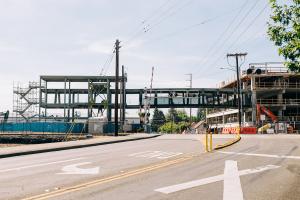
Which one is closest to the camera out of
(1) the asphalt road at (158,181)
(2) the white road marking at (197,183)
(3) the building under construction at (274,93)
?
(1) the asphalt road at (158,181)

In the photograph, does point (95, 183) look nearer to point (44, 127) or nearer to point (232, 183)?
point (232, 183)

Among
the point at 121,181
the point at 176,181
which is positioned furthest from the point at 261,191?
the point at 121,181

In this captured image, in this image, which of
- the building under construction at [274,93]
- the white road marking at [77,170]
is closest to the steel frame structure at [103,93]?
the building under construction at [274,93]

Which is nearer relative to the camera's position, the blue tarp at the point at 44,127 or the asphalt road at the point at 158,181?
the asphalt road at the point at 158,181

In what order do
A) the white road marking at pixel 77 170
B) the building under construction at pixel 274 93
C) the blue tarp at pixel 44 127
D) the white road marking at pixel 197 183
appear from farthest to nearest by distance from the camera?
the building under construction at pixel 274 93 < the blue tarp at pixel 44 127 < the white road marking at pixel 77 170 < the white road marking at pixel 197 183

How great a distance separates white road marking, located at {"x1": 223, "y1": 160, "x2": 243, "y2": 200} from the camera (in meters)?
8.18

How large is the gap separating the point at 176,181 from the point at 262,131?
152 ft

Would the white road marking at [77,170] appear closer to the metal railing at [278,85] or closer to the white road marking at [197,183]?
the white road marking at [197,183]

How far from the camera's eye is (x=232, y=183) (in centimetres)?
987

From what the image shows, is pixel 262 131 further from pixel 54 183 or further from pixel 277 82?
pixel 54 183

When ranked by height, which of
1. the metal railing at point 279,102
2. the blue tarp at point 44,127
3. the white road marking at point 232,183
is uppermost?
the metal railing at point 279,102

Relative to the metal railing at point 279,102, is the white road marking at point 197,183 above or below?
below

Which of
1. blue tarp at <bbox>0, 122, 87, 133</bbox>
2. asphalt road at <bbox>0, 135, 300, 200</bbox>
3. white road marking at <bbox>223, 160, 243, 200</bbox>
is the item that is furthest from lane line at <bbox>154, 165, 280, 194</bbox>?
blue tarp at <bbox>0, 122, 87, 133</bbox>

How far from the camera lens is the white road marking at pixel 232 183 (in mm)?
8180
